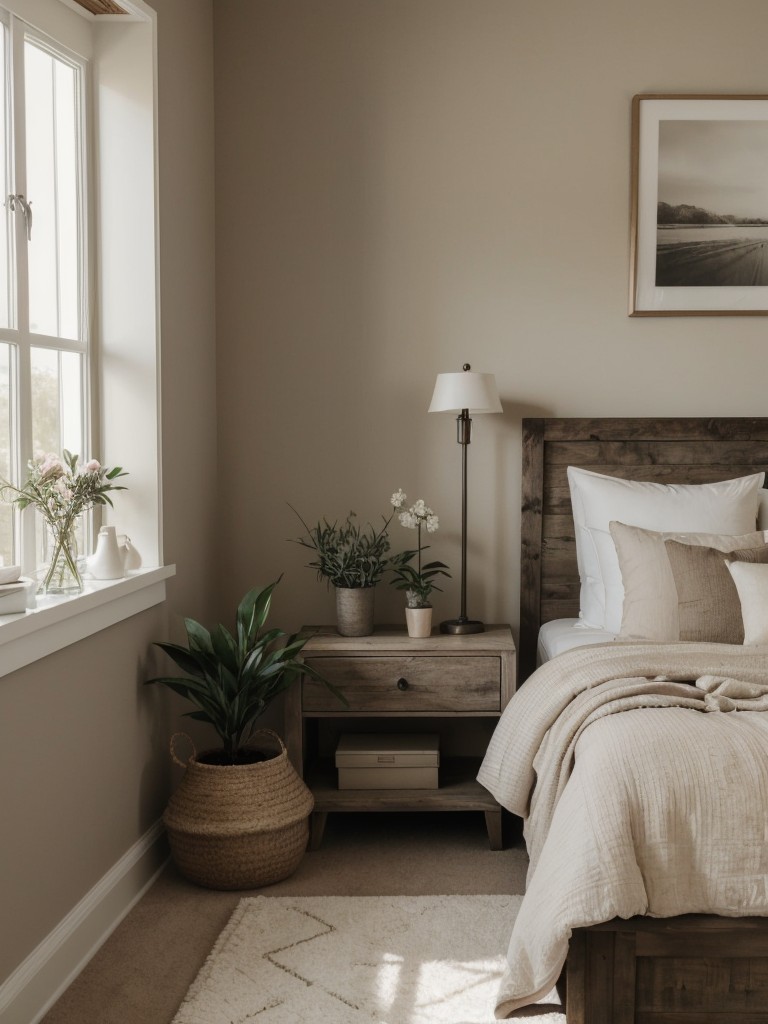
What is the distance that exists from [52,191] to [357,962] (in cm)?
213

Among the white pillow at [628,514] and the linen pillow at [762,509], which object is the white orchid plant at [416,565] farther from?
the linen pillow at [762,509]

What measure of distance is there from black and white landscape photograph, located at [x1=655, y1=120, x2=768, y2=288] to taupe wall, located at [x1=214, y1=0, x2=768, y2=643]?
0.14 meters

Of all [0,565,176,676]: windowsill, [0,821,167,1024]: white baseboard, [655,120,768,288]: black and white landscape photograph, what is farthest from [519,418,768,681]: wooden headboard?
[0,821,167,1024]: white baseboard

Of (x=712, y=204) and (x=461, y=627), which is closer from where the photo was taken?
(x=461, y=627)

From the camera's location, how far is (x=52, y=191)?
262cm

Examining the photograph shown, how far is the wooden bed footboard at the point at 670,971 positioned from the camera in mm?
1908

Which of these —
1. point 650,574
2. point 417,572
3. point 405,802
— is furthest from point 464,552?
point 405,802

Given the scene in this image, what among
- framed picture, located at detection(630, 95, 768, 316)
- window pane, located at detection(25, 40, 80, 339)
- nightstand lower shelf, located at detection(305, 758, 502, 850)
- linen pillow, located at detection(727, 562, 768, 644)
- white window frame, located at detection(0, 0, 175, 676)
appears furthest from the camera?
framed picture, located at detection(630, 95, 768, 316)

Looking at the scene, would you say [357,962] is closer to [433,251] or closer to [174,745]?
[174,745]

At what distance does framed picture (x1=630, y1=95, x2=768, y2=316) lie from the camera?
3490 millimetres

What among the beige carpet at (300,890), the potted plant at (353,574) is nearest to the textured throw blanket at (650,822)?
the beige carpet at (300,890)

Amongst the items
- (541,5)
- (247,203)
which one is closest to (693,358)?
(541,5)

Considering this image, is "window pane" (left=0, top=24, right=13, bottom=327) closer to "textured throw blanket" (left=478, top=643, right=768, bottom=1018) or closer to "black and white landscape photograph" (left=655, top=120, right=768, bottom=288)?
"textured throw blanket" (left=478, top=643, right=768, bottom=1018)

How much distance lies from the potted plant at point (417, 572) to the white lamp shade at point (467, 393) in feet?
1.15
